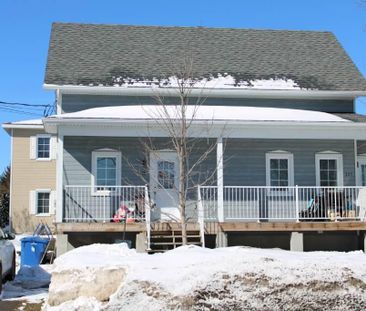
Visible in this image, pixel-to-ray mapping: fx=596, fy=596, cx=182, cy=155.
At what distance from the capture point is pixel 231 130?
16016mm

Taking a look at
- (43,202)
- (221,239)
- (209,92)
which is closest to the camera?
(221,239)

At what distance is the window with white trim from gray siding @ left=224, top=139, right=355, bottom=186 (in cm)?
1320

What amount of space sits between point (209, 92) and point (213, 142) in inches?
76.5

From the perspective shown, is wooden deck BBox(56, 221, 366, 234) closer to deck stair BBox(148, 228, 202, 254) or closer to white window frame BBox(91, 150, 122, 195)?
deck stair BBox(148, 228, 202, 254)

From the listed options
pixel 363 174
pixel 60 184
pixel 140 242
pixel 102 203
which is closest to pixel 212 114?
pixel 102 203

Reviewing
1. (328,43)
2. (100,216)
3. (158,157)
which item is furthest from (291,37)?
(100,216)

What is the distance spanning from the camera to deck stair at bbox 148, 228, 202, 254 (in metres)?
14.0

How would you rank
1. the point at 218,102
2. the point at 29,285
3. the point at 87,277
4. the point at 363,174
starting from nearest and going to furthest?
the point at 87,277 < the point at 29,285 < the point at 218,102 < the point at 363,174

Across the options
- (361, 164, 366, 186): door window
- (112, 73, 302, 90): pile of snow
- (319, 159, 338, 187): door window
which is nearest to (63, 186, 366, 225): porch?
(319, 159, 338, 187): door window

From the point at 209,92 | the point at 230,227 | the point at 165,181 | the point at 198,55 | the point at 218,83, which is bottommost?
the point at 230,227

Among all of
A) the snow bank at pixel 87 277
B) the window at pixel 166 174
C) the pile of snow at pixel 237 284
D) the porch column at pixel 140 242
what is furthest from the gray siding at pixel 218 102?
the pile of snow at pixel 237 284

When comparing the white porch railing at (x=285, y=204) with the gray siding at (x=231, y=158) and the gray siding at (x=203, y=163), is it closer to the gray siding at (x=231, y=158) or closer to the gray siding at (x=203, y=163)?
the gray siding at (x=203, y=163)

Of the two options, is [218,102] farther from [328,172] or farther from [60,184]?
[60,184]

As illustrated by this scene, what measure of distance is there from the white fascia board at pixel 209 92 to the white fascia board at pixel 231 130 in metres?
1.67
